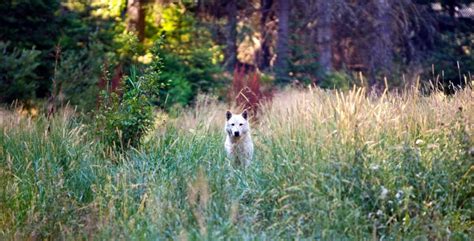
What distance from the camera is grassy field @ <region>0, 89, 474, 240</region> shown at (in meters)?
7.66

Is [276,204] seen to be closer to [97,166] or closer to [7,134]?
[97,166]

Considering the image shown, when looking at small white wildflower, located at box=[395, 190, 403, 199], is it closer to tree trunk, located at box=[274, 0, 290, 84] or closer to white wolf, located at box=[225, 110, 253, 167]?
white wolf, located at box=[225, 110, 253, 167]

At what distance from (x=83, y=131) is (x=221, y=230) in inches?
174

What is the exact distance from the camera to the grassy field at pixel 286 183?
7.66m

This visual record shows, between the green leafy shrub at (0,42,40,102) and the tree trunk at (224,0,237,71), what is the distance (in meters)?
12.5

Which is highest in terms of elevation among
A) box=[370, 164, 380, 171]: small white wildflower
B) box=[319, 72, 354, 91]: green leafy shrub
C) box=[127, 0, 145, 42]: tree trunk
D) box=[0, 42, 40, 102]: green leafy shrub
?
box=[127, 0, 145, 42]: tree trunk

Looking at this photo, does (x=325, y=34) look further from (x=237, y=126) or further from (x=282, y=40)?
(x=237, y=126)

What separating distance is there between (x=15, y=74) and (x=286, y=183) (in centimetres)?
Result: 965

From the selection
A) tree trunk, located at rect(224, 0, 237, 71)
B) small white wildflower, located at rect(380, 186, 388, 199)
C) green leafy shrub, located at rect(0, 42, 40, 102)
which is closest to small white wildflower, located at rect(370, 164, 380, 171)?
small white wildflower, located at rect(380, 186, 388, 199)

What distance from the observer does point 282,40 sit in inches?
1056

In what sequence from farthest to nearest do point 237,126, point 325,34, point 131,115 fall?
point 325,34 → point 237,126 → point 131,115

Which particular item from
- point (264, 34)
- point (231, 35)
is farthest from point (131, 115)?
point (264, 34)

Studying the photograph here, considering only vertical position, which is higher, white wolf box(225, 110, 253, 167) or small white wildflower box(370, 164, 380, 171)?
small white wildflower box(370, 164, 380, 171)

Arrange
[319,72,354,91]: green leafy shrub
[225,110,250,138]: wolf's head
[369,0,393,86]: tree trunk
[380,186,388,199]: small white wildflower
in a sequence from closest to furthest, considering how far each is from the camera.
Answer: [380,186,388,199]: small white wildflower, [225,110,250,138]: wolf's head, [319,72,354,91]: green leafy shrub, [369,0,393,86]: tree trunk
